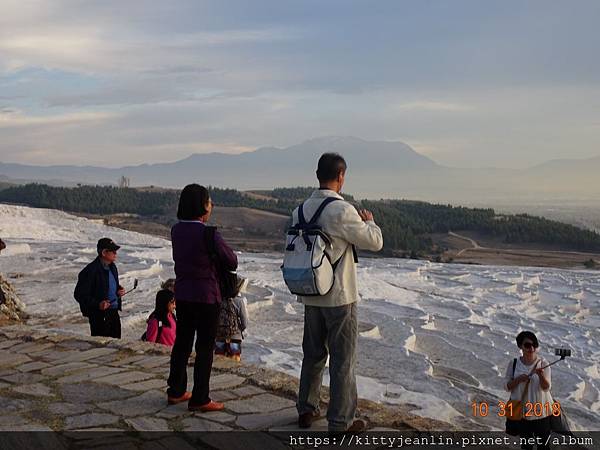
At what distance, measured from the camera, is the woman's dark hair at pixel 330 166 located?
449cm

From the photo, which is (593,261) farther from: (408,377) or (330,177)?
(330,177)

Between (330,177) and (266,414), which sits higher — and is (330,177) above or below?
above

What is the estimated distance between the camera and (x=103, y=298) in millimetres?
7465

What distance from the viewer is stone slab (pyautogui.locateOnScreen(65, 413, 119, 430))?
4703 millimetres

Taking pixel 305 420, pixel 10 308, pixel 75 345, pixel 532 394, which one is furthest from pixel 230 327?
pixel 10 308

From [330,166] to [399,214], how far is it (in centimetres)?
4018

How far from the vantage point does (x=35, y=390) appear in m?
5.55

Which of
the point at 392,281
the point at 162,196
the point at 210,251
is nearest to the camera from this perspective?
the point at 210,251

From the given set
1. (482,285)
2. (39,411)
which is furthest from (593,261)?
(39,411)

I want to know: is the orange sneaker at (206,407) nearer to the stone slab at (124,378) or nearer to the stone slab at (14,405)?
the stone slab at (124,378)

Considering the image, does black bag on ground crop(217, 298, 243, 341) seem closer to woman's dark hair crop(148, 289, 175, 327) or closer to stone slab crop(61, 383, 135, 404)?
A: woman's dark hair crop(148, 289, 175, 327)

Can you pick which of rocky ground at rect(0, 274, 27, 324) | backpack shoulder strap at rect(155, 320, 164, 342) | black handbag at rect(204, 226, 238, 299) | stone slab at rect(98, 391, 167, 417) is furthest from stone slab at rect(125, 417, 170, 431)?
rocky ground at rect(0, 274, 27, 324)

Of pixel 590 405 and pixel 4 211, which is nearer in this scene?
pixel 590 405

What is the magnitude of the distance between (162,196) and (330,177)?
41264 mm
